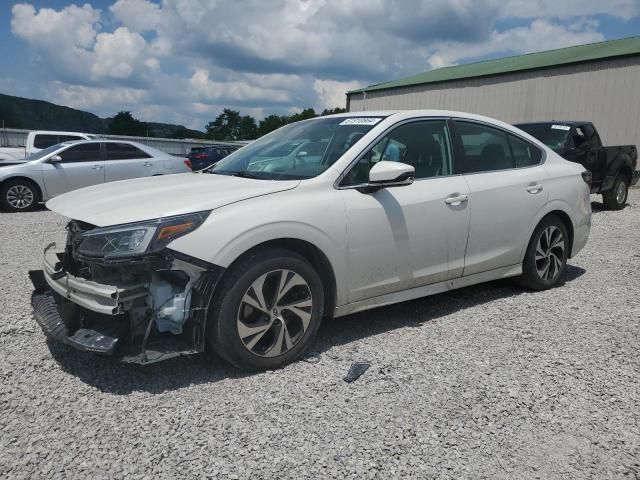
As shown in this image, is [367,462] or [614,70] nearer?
[367,462]

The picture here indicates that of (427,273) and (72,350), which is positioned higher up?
(427,273)

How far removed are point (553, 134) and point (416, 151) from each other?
675cm

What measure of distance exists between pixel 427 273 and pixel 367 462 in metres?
1.85

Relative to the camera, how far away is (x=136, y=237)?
9.30 feet

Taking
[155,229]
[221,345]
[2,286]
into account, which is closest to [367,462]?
[221,345]

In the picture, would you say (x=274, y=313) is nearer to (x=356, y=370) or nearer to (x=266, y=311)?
(x=266, y=311)

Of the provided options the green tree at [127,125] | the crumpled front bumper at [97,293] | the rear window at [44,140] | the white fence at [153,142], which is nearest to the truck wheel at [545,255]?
the crumpled front bumper at [97,293]

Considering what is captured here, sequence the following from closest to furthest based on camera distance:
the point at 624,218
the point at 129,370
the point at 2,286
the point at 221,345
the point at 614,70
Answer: the point at 221,345, the point at 129,370, the point at 2,286, the point at 624,218, the point at 614,70

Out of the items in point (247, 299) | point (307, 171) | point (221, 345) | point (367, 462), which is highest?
point (307, 171)

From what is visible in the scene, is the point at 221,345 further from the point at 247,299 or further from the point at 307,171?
the point at 307,171

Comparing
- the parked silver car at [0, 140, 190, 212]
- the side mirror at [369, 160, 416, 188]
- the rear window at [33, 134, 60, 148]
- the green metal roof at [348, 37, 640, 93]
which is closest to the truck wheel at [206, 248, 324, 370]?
the side mirror at [369, 160, 416, 188]

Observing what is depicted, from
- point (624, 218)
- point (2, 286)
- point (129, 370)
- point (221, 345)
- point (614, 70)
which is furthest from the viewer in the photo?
point (614, 70)

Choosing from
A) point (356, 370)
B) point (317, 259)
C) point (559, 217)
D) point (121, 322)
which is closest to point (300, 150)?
point (317, 259)

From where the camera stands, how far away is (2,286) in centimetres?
496
